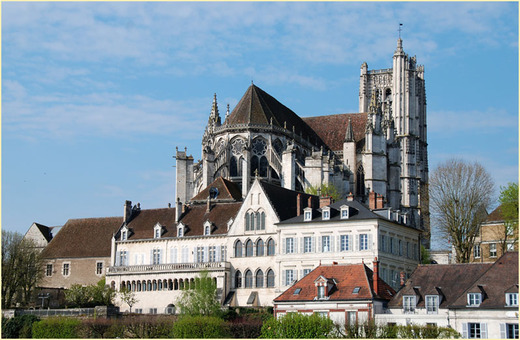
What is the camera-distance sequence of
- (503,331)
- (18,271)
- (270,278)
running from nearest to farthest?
(503,331) < (270,278) < (18,271)

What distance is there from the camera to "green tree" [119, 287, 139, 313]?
60.7 meters

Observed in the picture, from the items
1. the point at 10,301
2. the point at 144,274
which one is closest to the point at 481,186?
the point at 144,274

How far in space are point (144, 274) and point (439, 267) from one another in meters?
23.6

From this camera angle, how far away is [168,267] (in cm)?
6081

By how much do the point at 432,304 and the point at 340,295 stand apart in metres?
4.68

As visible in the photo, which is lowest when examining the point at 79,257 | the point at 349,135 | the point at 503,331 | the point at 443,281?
the point at 503,331

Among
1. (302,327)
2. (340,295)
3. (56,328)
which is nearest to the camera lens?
(302,327)

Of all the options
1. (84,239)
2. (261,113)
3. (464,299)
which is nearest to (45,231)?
(84,239)

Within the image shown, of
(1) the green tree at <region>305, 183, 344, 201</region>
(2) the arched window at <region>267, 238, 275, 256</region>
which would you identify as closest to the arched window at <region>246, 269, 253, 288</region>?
(2) the arched window at <region>267, 238, 275, 256</region>

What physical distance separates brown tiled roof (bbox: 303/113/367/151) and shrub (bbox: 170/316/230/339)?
49767mm

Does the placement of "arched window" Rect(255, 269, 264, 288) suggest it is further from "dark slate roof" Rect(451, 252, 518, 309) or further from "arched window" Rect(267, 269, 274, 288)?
"dark slate roof" Rect(451, 252, 518, 309)

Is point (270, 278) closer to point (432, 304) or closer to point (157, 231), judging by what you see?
point (157, 231)

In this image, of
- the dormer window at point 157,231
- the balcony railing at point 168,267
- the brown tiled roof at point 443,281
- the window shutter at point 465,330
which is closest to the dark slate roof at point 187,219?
the dormer window at point 157,231

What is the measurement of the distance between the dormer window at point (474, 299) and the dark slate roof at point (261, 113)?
42933 millimetres
